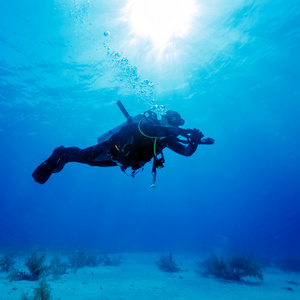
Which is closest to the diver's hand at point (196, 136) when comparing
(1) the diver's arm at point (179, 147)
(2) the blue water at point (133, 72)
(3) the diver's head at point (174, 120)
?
(1) the diver's arm at point (179, 147)

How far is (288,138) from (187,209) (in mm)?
100042

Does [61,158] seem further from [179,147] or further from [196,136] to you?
[196,136]

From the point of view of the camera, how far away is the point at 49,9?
14.0 meters

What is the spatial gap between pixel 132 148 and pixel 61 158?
1.93 m

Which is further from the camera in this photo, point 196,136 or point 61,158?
point 61,158

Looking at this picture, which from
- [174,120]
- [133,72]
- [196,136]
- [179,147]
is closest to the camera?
[196,136]

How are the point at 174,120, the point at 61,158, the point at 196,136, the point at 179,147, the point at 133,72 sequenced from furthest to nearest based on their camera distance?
the point at 133,72
the point at 61,158
the point at 179,147
the point at 174,120
the point at 196,136

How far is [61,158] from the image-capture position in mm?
5074

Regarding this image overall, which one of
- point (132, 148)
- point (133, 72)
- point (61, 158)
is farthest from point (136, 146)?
point (133, 72)

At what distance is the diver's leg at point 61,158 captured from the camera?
4746mm

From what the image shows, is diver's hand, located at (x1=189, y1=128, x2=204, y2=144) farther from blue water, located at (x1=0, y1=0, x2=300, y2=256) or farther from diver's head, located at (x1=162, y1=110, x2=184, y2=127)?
blue water, located at (x1=0, y1=0, x2=300, y2=256)

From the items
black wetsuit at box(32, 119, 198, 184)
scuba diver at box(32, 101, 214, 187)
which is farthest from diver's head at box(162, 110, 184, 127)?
black wetsuit at box(32, 119, 198, 184)

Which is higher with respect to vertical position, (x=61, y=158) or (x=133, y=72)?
(x=133, y=72)

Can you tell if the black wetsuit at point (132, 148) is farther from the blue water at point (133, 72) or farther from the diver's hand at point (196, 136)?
the blue water at point (133, 72)
